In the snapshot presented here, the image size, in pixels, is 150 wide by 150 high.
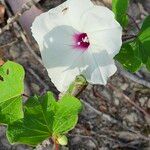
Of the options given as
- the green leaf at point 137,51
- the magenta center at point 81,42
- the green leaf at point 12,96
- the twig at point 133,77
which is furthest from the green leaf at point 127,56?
the twig at point 133,77

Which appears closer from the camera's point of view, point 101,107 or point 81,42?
point 81,42

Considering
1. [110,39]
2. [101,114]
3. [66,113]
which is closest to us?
[110,39]

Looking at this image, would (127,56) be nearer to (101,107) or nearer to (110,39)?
(110,39)

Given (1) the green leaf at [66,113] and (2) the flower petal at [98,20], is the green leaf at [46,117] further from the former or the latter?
(2) the flower petal at [98,20]

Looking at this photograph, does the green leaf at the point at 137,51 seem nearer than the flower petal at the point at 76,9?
→ No

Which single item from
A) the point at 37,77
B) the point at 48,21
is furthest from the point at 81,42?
the point at 37,77

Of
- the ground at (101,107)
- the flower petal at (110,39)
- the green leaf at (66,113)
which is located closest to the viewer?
the flower petal at (110,39)

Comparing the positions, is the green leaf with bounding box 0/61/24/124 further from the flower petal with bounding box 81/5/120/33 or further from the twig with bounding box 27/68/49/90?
the twig with bounding box 27/68/49/90
